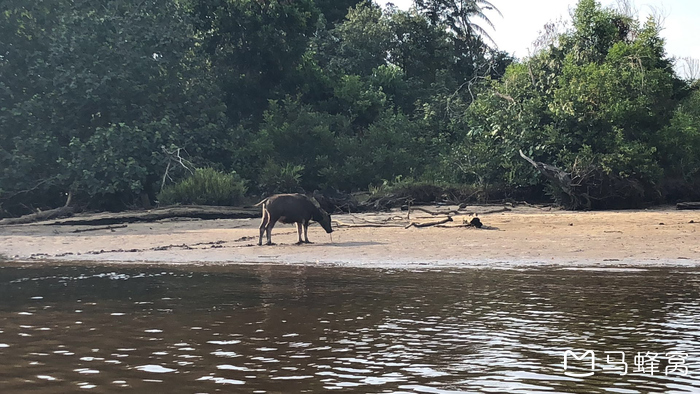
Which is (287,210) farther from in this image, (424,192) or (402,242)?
(424,192)

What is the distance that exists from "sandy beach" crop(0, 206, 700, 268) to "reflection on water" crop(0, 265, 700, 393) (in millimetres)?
1427

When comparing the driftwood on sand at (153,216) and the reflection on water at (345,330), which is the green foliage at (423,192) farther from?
the reflection on water at (345,330)

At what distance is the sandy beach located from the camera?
1275cm

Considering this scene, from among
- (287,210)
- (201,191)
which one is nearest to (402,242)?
(287,210)

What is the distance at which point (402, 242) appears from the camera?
14.6m

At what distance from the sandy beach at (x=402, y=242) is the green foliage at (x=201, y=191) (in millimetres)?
1973

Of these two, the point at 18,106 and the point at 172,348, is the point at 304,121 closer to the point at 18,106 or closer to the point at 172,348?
the point at 18,106

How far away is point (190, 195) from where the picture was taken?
2119cm

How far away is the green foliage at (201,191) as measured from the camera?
2116 cm

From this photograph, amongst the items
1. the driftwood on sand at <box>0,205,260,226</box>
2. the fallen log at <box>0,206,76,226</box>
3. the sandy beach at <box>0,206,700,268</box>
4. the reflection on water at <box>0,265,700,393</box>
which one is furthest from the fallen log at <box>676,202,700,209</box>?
the fallen log at <box>0,206,76,226</box>

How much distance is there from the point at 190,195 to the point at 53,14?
27.5ft

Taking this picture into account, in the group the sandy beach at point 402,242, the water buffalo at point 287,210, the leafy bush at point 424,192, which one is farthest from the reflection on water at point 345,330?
the leafy bush at point 424,192

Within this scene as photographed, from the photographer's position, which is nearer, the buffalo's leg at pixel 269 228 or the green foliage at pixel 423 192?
the buffalo's leg at pixel 269 228

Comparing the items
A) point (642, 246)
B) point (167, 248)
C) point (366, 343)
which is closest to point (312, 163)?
point (167, 248)
